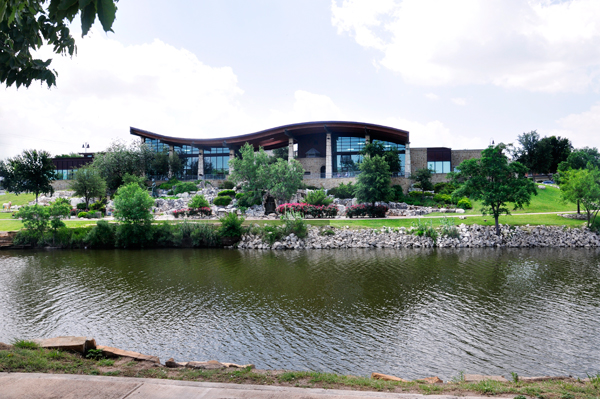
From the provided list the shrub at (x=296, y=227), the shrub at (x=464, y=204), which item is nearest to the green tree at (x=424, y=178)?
the shrub at (x=464, y=204)

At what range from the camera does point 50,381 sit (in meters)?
5.36

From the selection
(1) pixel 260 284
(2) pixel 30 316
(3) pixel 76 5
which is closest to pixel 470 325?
(1) pixel 260 284

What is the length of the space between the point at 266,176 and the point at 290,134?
16015mm

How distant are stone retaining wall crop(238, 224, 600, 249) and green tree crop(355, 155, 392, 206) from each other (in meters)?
5.94

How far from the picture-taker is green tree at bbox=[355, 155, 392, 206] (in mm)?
38009

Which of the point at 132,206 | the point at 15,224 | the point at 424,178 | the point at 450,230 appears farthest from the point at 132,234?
the point at 424,178

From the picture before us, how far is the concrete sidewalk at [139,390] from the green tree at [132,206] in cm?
2950

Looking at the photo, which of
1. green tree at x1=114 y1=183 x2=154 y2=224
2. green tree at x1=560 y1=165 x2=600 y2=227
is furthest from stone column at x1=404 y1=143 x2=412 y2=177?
green tree at x1=114 y1=183 x2=154 y2=224

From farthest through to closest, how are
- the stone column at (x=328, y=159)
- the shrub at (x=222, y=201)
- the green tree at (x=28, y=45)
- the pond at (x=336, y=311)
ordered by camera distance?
the stone column at (x=328, y=159)
the shrub at (x=222, y=201)
the pond at (x=336, y=311)
the green tree at (x=28, y=45)

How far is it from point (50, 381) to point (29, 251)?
3367 centimetres

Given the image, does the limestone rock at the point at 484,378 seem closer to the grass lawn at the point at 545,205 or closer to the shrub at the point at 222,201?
the grass lawn at the point at 545,205

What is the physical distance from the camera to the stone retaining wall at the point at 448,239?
102 feet

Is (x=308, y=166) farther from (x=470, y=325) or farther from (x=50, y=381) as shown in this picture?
(x=50, y=381)

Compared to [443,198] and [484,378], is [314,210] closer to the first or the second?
[443,198]
